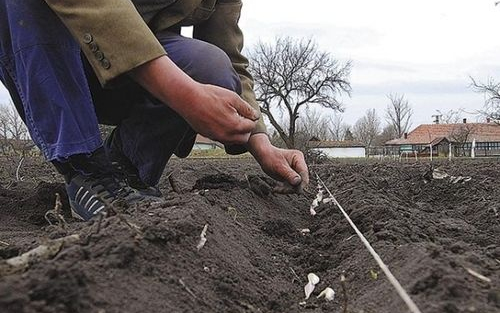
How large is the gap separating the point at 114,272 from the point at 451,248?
41.9 inches

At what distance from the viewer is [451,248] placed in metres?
1.79

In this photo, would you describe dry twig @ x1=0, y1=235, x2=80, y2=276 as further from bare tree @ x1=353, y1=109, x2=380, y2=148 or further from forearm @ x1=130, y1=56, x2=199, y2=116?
bare tree @ x1=353, y1=109, x2=380, y2=148

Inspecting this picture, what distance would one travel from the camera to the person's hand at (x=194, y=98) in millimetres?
1827

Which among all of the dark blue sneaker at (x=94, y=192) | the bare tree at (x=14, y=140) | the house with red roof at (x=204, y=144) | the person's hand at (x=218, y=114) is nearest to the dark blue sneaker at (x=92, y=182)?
the dark blue sneaker at (x=94, y=192)

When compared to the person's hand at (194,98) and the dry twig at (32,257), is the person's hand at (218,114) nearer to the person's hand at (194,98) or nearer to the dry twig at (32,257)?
the person's hand at (194,98)

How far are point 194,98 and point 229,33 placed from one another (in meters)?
1.60

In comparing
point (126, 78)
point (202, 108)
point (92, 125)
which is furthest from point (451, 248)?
point (92, 125)

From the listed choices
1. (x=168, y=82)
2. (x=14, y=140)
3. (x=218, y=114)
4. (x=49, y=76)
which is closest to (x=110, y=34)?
(x=168, y=82)

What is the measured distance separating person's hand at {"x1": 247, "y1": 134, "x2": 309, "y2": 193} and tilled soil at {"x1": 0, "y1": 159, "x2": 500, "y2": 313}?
0.25m

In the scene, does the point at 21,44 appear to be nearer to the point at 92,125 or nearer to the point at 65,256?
the point at 92,125

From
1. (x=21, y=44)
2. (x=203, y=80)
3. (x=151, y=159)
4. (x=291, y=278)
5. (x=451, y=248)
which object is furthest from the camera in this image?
(x=151, y=159)

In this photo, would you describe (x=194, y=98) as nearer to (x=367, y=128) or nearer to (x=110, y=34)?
(x=110, y=34)

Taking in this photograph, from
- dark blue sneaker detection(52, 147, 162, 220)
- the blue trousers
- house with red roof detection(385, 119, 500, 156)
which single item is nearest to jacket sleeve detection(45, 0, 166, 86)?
the blue trousers

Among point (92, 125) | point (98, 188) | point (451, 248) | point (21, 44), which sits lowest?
point (451, 248)
